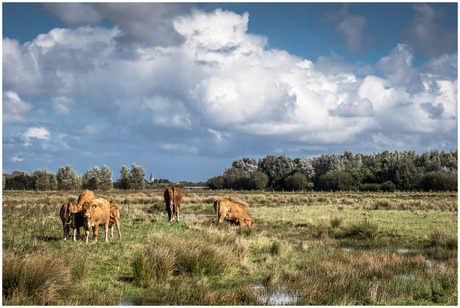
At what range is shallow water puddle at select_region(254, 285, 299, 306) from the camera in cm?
945

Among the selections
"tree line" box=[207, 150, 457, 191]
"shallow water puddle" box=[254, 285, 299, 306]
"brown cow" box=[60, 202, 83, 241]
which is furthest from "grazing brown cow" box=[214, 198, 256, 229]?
"tree line" box=[207, 150, 457, 191]

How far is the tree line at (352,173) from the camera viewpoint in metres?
97.7

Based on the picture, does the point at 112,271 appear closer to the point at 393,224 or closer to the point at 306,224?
the point at 306,224

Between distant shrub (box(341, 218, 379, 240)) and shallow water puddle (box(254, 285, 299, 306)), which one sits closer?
shallow water puddle (box(254, 285, 299, 306))

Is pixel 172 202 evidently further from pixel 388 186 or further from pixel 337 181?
pixel 337 181

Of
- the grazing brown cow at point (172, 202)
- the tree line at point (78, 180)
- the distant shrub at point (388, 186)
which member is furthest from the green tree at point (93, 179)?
the grazing brown cow at point (172, 202)

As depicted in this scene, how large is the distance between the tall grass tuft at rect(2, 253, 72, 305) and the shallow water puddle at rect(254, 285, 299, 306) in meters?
4.44

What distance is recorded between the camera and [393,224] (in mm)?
25156

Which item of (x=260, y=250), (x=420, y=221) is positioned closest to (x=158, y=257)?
(x=260, y=250)

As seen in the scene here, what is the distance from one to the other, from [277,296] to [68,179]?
108m

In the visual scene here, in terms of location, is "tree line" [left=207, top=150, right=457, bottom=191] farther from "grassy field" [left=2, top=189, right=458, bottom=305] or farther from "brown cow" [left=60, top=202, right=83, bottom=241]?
"brown cow" [left=60, top=202, right=83, bottom=241]

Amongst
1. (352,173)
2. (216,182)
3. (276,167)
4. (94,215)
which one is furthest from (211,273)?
(276,167)

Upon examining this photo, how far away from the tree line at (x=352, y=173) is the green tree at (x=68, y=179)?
4147 cm

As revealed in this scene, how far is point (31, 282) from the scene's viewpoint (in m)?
9.11
